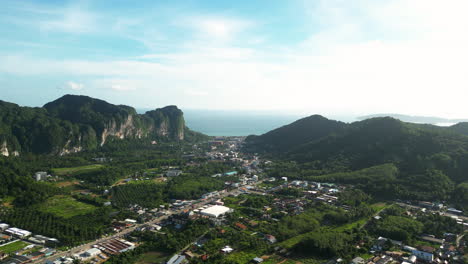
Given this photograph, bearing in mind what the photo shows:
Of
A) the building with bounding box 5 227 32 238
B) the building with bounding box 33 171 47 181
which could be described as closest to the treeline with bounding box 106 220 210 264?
the building with bounding box 5 227 32 238

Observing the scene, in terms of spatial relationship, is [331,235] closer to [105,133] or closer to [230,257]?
[230,257]

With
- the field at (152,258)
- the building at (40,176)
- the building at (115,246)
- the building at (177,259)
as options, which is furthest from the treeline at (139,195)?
the building at (40,176)

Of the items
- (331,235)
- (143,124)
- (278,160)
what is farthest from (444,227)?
(143,124)

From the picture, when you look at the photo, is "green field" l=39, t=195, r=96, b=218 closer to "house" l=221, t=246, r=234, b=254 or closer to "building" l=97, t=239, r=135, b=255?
"building" l=97, t=239, r=135, b=255

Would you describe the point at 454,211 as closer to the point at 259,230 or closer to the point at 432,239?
the point at 432,239

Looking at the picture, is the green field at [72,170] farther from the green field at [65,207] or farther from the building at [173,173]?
the green field at [65,207]
